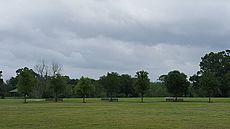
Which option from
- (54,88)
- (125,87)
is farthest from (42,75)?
(54,88)

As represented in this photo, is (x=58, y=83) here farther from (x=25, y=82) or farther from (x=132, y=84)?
(x=132, y=84)

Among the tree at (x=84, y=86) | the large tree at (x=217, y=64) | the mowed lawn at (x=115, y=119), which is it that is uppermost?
the large tree at (x=217, y=64)

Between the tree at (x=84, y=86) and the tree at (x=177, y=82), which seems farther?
the tree at (x=177, y=82)

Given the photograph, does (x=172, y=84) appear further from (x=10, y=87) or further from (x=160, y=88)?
(x=10, y=87)

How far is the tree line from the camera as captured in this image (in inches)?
3590

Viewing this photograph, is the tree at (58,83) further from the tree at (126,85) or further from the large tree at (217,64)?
the large tree at (217,64)

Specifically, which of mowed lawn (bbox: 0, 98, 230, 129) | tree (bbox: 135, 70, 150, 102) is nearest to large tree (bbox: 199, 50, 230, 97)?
tree (bbox: 135, 70, 150, 102)

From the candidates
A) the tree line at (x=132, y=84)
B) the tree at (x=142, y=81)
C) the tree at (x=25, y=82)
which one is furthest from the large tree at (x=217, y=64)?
the tree at (x=25, y=82)

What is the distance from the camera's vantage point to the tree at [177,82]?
314 feet

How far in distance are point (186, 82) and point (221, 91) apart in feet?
93.8

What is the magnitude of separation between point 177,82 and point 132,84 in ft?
76.1

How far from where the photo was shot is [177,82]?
96.0m

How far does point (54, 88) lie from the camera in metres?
94.9

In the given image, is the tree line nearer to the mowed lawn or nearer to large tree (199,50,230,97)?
large tree (199,50,230,97)
